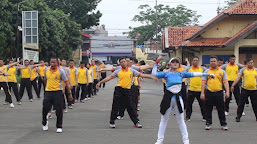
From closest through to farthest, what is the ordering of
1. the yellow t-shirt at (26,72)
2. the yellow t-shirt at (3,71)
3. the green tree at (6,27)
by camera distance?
1. the yellow t-shirt at (3,71)
2. the yellow t-shirt at (26,72)
3. the green tree at (6,27)

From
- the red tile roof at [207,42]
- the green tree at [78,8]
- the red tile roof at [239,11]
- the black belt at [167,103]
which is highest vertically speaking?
the green tree at [78,8]

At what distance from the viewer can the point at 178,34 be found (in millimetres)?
36031

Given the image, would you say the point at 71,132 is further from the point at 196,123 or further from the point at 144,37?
the point at 144,37

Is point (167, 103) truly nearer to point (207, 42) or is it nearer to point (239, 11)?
point (207, 42)

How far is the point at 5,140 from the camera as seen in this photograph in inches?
346

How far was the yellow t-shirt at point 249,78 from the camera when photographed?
11.7m

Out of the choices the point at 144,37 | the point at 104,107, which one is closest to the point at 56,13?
the point at 144,37

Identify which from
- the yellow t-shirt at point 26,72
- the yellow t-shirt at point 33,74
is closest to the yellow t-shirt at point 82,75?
the yellow t-shirt at point 26,72

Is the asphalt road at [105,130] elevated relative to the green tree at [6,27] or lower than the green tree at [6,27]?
lower

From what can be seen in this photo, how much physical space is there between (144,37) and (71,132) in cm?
5371

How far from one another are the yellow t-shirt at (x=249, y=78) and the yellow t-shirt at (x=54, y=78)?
5.05 m

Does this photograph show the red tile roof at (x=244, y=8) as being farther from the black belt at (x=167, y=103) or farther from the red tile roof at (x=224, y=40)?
the black belt at (x=167, y=103)

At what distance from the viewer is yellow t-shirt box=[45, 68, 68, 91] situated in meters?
10.3

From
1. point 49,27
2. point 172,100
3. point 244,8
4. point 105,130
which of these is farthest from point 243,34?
point 49,27
